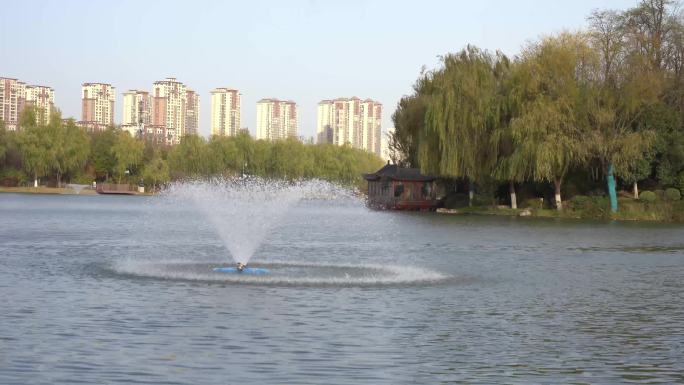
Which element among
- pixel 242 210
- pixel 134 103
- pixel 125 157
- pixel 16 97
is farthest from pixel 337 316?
pixel 134 103

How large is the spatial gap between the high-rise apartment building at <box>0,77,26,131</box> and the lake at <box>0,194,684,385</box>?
525ft

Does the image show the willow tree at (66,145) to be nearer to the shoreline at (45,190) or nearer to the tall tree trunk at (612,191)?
the shoreline at (45,190)

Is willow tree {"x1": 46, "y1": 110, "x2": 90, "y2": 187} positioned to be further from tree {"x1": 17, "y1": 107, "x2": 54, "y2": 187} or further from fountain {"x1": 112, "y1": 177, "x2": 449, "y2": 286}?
fountain {"x1": 112, "y1": 177, "x2": 449, "y2": 286}

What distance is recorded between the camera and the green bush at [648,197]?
2005 inches

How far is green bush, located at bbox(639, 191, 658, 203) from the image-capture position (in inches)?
2005

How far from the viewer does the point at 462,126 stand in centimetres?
5503

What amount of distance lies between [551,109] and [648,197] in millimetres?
7580

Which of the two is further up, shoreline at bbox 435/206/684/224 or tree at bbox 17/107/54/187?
tree at bbox 17/107/54/187

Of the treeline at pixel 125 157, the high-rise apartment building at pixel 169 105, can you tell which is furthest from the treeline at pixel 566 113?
the high-rise apartment building at pixel 169 105

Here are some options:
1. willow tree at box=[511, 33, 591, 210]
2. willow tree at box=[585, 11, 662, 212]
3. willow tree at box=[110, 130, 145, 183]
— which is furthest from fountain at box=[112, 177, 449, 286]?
willow tree at box=[110, 130, 145, 183]

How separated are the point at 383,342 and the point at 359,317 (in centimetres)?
192

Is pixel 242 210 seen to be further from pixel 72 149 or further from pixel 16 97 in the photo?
pixel 16 97

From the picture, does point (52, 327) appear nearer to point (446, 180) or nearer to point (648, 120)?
point (648, 120)

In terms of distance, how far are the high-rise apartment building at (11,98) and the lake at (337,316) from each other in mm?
159895
